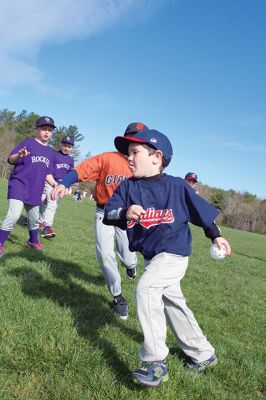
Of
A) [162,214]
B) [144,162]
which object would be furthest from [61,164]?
[162,214]

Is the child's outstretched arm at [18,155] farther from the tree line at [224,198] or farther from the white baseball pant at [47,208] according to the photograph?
the tree line at [224,198]

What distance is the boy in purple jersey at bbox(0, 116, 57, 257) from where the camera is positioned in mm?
7277

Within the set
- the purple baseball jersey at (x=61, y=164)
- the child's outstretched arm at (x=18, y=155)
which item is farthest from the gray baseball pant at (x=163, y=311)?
the purple baseball jersey at (x=61, y=164)

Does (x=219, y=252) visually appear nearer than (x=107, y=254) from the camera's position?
Yes

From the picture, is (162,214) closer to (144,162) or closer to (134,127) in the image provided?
(144,162)

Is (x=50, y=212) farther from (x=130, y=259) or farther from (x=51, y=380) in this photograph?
(x=51, y=380)

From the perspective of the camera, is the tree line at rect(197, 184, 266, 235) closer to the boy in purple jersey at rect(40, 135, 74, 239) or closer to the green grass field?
the boy in purple jersey at rect(40, 135, 74, 239)

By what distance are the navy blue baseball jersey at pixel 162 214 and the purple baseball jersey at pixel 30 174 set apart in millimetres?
4232

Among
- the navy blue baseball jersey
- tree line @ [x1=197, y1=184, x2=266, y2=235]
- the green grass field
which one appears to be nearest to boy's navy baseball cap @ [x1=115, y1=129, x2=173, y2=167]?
the navy blue baseball jersey

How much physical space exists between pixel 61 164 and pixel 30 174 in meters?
3.94

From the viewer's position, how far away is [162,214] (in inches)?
139

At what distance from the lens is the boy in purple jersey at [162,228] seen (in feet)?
11.1

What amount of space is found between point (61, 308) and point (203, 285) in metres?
4.43

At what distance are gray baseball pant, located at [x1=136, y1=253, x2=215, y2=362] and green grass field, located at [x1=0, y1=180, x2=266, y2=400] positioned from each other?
0.23 meters
